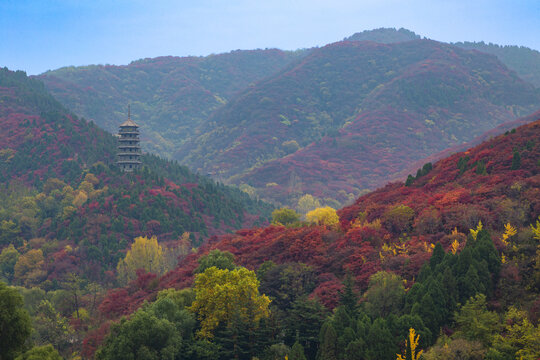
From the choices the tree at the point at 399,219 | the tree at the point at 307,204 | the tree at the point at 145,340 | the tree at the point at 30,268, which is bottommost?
the tree at the point at 30,268

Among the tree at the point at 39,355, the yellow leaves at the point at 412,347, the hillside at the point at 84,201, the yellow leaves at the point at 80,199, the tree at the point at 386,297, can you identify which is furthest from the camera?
the yellow leaves at the point at 80,199

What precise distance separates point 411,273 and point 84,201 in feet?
279

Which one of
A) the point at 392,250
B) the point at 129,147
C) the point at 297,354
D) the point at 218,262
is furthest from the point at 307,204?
the point at 297,354

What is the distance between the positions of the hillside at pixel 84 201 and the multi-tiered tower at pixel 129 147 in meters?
2.96

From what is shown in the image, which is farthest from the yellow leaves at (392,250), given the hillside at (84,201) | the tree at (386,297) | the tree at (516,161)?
the hillside at (84,201)

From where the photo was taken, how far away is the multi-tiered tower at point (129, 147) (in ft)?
396

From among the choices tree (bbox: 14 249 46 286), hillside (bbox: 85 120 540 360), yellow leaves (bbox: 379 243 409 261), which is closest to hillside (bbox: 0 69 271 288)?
tree (bbox: 14 249 46 286)

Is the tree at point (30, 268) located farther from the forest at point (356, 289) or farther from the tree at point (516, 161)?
the tree at point (516, 161)

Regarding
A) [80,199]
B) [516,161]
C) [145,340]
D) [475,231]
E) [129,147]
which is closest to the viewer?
[145,340]

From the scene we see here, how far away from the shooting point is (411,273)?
42.7 m

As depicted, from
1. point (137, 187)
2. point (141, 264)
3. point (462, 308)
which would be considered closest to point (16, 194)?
point (137, 187)

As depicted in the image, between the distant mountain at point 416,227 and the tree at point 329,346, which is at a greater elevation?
the distant mountain at point 416,227

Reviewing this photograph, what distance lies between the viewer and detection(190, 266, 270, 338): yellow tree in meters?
40.0

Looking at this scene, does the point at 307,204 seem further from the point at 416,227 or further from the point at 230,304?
the point at 230,304
